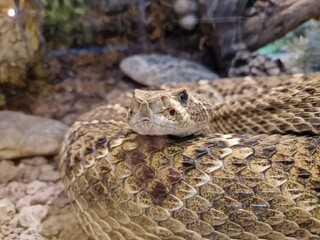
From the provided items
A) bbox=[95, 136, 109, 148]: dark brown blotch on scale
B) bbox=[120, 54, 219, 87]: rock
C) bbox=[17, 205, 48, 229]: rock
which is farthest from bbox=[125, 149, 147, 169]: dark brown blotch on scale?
bbox=[120, 54, 219, 87]: rock

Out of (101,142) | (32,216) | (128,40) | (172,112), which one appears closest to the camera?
(172,112)

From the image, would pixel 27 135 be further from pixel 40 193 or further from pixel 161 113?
pixel 161 113

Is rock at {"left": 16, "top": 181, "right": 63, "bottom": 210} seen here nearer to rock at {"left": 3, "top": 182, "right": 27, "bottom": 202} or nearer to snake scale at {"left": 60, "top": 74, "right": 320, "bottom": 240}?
rock at {"left": 3, "top": 182, "right": 27, "bottom": 202}

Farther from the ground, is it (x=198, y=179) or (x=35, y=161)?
(x=198, y=179)

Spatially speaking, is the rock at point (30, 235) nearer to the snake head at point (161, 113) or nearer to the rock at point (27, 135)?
the rock at point (27, 135)

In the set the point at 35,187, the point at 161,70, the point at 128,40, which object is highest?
the point at 128,40

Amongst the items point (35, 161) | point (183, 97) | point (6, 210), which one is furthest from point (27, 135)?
point (183, 97)

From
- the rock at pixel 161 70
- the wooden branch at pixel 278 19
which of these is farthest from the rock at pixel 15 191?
the wooden branch at pixel 278 19
